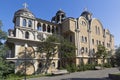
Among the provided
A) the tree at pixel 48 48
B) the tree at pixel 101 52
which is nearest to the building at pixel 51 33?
the tree at pixel 48 48

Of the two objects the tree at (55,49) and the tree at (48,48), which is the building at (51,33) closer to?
the tree at (48,48)

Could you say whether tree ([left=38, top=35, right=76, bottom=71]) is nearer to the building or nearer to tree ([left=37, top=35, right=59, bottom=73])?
tree ([left=37, top=35, right=59, bottom=73])

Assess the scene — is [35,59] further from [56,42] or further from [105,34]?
[105,34]

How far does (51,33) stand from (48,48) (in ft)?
32.0

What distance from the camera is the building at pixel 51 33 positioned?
27.5m

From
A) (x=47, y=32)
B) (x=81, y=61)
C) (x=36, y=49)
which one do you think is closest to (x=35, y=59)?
(x=36, y=49)

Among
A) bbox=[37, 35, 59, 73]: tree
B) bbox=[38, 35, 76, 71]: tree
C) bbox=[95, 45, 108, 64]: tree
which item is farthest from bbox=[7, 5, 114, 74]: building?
bbox=[95, 45, 108, 64]: tree

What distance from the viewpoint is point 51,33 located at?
37312mm

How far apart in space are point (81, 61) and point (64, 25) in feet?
32.6

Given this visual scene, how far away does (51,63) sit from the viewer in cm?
3128

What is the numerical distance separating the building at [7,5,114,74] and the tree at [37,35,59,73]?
97cm

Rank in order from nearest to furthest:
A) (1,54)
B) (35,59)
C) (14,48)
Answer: (1,54)
(14,48)
(35,59)

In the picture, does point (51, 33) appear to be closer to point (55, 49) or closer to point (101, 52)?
point (55, 49)

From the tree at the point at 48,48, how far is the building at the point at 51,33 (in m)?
0.97
